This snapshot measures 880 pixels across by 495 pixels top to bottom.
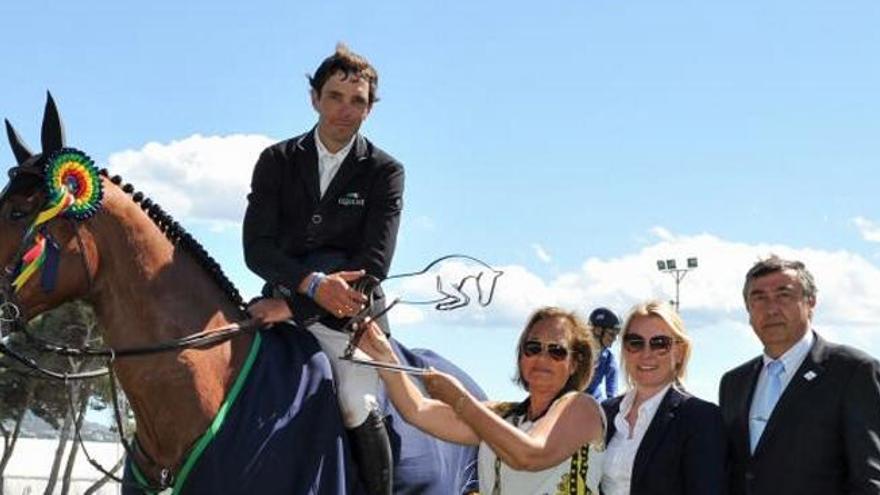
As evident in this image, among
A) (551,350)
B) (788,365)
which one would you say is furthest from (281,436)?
(788,365)

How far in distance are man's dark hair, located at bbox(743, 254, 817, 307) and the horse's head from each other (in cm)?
322

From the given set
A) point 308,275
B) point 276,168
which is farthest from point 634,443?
point 276,168

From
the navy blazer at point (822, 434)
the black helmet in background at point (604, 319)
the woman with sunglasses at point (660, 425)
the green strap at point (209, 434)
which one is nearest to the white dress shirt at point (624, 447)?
the woman with sunglasses at point (660, 425)

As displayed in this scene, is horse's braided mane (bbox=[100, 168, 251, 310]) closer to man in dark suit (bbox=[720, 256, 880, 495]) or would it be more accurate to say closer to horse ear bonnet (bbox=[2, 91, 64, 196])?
horse ear bonnet (bbox=[2, 91, 64, 196])

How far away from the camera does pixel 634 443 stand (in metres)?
5.32

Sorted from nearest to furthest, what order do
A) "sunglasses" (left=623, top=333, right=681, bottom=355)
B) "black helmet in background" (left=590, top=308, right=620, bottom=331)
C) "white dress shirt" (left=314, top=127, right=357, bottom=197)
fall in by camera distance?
"sunglasses" (left=623, top=333, right=681, bottom=355) < "white dress shirt" (left=314, top=127, right=357, bottom=197) < "black helmet in background" (left=590, top=308, right=620, bottom=331)

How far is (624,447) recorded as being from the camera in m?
5.34

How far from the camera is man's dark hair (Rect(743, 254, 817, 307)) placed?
5.83 m

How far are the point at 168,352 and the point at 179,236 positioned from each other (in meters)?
0.69

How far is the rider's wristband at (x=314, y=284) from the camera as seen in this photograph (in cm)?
575

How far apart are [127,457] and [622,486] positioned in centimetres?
241

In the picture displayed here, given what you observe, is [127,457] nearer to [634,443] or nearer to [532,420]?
[532,420]

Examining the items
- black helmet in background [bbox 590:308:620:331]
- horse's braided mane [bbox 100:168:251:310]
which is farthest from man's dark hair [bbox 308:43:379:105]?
black helmet in background [bbox 590:308:620:331]

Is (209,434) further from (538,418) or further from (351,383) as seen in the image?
(538,418)
